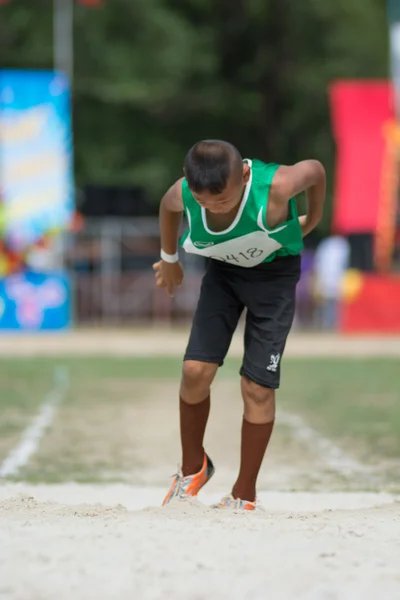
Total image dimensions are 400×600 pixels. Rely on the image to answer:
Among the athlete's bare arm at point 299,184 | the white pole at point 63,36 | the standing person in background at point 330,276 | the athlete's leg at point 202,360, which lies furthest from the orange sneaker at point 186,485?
the white pole at point 63,36

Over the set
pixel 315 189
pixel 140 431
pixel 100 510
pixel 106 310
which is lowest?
pixel 106 310

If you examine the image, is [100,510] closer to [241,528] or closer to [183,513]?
[183,513]

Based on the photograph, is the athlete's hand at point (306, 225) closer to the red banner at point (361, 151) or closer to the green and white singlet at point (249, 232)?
the green and white singlet at point (249, 232)

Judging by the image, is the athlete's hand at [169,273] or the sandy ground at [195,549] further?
the athlete's hand at [169,273]

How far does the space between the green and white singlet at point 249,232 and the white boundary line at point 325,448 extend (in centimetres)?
244

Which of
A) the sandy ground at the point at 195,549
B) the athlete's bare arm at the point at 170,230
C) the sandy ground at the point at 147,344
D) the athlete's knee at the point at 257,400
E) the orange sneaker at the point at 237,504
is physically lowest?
the sandy ground at the point at 147,344

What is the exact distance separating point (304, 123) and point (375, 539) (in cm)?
3418

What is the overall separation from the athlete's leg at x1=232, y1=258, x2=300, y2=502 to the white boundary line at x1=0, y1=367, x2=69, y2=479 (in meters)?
2.33

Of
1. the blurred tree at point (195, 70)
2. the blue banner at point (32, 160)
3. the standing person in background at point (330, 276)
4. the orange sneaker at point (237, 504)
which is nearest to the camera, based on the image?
the orange sneaker at point (237, 504)

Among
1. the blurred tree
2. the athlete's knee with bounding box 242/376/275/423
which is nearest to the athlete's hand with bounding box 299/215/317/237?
the athlete's knee with bounding box 242/376/275/423

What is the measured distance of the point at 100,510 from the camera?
16.7 ft

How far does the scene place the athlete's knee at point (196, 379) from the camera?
5551mm

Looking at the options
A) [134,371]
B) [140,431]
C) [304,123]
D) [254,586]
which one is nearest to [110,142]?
[304,123]

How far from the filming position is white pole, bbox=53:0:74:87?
111 feet
